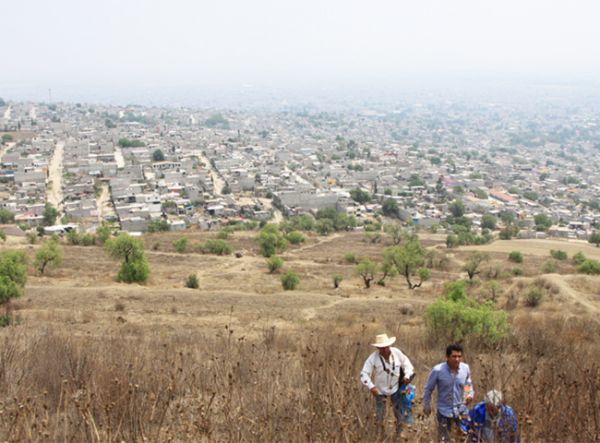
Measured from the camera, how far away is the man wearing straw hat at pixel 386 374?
4.21 m

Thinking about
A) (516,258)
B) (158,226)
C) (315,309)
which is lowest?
(158,226)

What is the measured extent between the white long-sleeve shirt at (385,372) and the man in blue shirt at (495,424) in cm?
71

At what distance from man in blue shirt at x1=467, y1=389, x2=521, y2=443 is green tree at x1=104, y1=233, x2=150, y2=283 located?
51.5ft

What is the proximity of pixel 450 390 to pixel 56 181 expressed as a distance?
179 feet

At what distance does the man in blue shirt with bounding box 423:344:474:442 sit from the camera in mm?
3996

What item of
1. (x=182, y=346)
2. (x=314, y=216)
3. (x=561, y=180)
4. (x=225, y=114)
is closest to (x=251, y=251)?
(x=314, y=216)

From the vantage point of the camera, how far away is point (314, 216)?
146 feet

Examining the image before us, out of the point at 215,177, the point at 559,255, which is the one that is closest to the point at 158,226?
the point at 215,177

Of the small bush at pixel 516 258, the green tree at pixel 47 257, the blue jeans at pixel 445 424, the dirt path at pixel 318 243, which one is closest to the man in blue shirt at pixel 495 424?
the blue jeans at pixel 445 424

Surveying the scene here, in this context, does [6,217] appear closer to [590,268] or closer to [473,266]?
[473,266]

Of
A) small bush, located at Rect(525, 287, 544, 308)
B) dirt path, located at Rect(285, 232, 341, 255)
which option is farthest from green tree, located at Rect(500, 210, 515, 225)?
small bush, located at Rect(525, 287, 544, 308)

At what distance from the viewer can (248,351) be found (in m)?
6.03

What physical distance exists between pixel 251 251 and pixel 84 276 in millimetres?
9485

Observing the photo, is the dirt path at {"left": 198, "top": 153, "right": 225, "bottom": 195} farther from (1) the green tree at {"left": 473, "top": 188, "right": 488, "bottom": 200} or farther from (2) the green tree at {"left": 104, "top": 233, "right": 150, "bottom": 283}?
(2) the green tree at {"left": 104, "top": 233, "right": 150, "bottom": 283}
